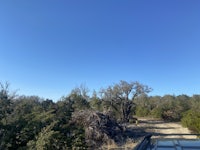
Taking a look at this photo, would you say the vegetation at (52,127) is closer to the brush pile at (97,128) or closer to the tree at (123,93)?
the brush pile at (97,128)

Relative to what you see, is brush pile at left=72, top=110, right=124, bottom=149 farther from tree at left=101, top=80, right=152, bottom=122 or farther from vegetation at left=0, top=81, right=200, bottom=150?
tree at left=101, top=80, right=152, bottom=122

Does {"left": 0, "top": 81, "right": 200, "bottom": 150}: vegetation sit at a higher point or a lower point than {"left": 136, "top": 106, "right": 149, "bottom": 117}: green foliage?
lower

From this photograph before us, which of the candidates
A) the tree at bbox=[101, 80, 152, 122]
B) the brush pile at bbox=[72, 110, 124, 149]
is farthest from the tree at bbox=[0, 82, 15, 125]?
the tree at bbox=[101, 80, 152, 122]

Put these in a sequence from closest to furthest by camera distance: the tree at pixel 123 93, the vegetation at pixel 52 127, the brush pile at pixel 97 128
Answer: the vegetation at pixel 52 127 < the brush pile at pixel 97 128 < the tree at pixel 123 93

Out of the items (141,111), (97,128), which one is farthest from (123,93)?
(97,128)

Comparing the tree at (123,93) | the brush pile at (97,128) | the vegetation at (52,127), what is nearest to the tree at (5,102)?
the vegetation at (52,127)

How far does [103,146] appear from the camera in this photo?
39.1ft

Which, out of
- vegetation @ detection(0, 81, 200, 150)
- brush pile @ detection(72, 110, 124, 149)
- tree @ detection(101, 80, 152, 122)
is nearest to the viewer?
vegetation @ detection(0, 81, 200, 150)

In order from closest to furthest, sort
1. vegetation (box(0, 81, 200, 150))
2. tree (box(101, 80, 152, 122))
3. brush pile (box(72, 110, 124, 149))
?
vegetation (box(0, 81, 200, 150)) → brush pile (box(72, 110, 124, 149)) → tree (box(101, 80, 152, 122))

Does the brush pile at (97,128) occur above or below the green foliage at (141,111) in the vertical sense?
below

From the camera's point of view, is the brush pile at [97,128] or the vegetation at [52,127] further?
the brush pile at [97,128]

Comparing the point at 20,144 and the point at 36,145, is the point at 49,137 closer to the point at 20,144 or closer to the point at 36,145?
the point at 36,145

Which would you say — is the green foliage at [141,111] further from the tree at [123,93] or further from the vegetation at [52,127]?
the vegetation at [52,127]

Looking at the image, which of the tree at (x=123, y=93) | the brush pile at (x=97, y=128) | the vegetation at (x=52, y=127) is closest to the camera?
the vegetation at (x=52, y=127)
